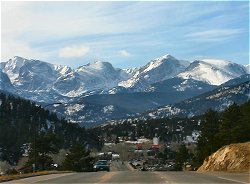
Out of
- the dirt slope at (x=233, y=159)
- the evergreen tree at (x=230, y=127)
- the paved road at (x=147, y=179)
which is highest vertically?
the evergreen tree at (x=230, y=127)

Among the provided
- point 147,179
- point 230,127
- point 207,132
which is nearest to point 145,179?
point 147,179

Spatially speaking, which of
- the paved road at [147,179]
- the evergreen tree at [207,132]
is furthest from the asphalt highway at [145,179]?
the evergreen tree at [207,132]

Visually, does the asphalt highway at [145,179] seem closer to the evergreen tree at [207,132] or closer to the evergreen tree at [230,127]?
the evergreen tree at [230,127]

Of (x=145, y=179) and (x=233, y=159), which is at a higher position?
(x=233, y=159)

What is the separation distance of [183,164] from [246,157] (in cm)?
11047

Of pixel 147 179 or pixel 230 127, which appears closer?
pixel 147 179

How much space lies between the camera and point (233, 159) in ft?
201

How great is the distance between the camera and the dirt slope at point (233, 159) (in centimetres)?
5862

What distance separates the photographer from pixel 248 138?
310 feet

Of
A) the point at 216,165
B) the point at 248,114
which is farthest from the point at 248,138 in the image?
the point at 216,165

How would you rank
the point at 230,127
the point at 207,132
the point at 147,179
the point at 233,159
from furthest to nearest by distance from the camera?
the point at 207,132 < the point at 230,127 < the point at 233,159 < the point at 147,179

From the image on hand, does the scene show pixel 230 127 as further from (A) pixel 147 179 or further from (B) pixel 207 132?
(A) pixel 147 179

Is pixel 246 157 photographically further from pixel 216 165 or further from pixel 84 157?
pixel 84 157

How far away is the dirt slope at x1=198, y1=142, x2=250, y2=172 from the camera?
192 feet
